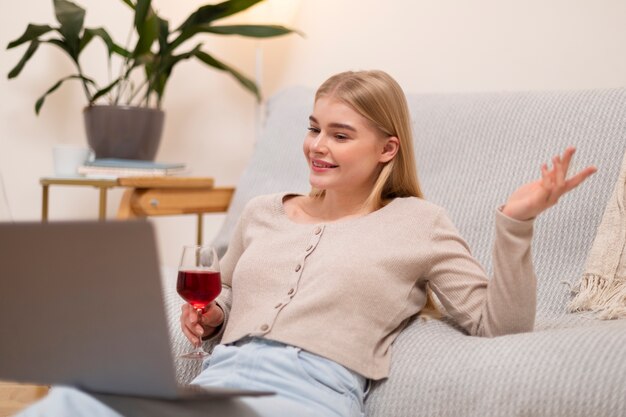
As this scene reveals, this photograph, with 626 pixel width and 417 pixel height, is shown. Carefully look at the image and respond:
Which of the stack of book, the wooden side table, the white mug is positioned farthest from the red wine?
the white mug

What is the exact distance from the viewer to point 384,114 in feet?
5.10

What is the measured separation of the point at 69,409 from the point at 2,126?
232 cm

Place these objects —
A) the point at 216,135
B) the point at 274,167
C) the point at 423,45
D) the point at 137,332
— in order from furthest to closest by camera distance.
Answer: the point at 216,135 < the point at 423,45 < the point at 274,167 < the point at 137,332

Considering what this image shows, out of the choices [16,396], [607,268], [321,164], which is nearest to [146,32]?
[16,396]

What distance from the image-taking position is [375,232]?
58.5 inches

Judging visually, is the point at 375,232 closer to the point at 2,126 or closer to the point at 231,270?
the point at 231,270

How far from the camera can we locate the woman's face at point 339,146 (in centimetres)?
153

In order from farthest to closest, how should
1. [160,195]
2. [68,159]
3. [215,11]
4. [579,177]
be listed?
[215,11]
[68,159]
[160,195]
[579,177]

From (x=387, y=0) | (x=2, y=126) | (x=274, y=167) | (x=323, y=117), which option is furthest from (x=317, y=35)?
(x=323, y=117)

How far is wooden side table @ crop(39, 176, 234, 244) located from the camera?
2.42 metres

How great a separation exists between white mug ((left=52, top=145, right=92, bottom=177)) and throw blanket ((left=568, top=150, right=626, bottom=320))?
5.24 feet

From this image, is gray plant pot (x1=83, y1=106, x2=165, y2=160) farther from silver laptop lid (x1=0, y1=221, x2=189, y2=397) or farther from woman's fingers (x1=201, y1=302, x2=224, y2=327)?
silver laptop lid (x1=0, y1=221, x2=189, y2=397)

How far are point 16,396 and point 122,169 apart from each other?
707mm

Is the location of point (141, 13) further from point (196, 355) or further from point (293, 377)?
point (293, 377)
